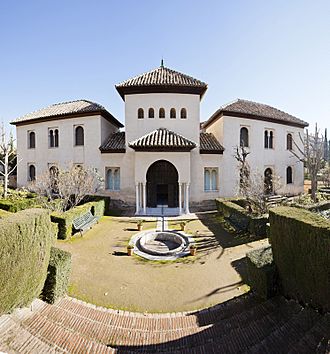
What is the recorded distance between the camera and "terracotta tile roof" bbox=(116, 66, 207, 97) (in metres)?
20.1

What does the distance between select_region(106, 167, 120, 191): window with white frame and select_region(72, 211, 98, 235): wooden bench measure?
6.03m

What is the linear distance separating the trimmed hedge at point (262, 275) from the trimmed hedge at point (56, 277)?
558 centimetres

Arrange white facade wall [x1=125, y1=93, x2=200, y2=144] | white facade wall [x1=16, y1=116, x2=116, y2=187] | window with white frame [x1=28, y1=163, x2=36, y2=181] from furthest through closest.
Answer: window with white frame [x1=28, y1=163, x2=36, y2=181] < white facade wall [x1=16, y1=116, x2=116, y2=187] < white facade wall [x1=125, y1=93, x2=200, y2=144]

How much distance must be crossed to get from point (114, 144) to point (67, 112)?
605 cm

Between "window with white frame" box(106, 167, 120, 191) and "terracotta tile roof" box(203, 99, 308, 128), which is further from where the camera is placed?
"terracotta tile roof" box(203, 99, 308, 128)

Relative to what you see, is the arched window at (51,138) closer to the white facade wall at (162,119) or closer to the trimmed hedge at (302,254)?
the white facade wall at (162,119)

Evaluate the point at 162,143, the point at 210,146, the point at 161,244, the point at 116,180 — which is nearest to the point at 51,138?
the point at 116,180

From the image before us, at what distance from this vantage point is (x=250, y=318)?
17.7 ft

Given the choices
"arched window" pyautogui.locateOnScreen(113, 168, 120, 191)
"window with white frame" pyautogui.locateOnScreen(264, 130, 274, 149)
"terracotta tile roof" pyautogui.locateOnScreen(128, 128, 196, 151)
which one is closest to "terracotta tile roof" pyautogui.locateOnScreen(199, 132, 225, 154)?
"terracotta tile roof" pyautogui.locateOnScreen(128, 128, 196, 151)

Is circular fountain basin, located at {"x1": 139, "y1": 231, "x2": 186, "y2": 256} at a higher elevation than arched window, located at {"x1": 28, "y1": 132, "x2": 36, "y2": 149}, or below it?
below

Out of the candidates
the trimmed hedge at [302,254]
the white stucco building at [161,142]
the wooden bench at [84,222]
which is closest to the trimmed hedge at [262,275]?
the trimmed hedge at [302,254]

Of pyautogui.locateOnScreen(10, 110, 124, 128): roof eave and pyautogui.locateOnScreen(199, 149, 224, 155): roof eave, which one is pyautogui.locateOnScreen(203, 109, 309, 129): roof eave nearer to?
pyautogui.locateOnScreen(199, 149, 224, 155): roof eave

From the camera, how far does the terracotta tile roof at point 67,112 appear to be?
21878mm

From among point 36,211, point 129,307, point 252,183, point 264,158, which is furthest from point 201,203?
point 36,211
